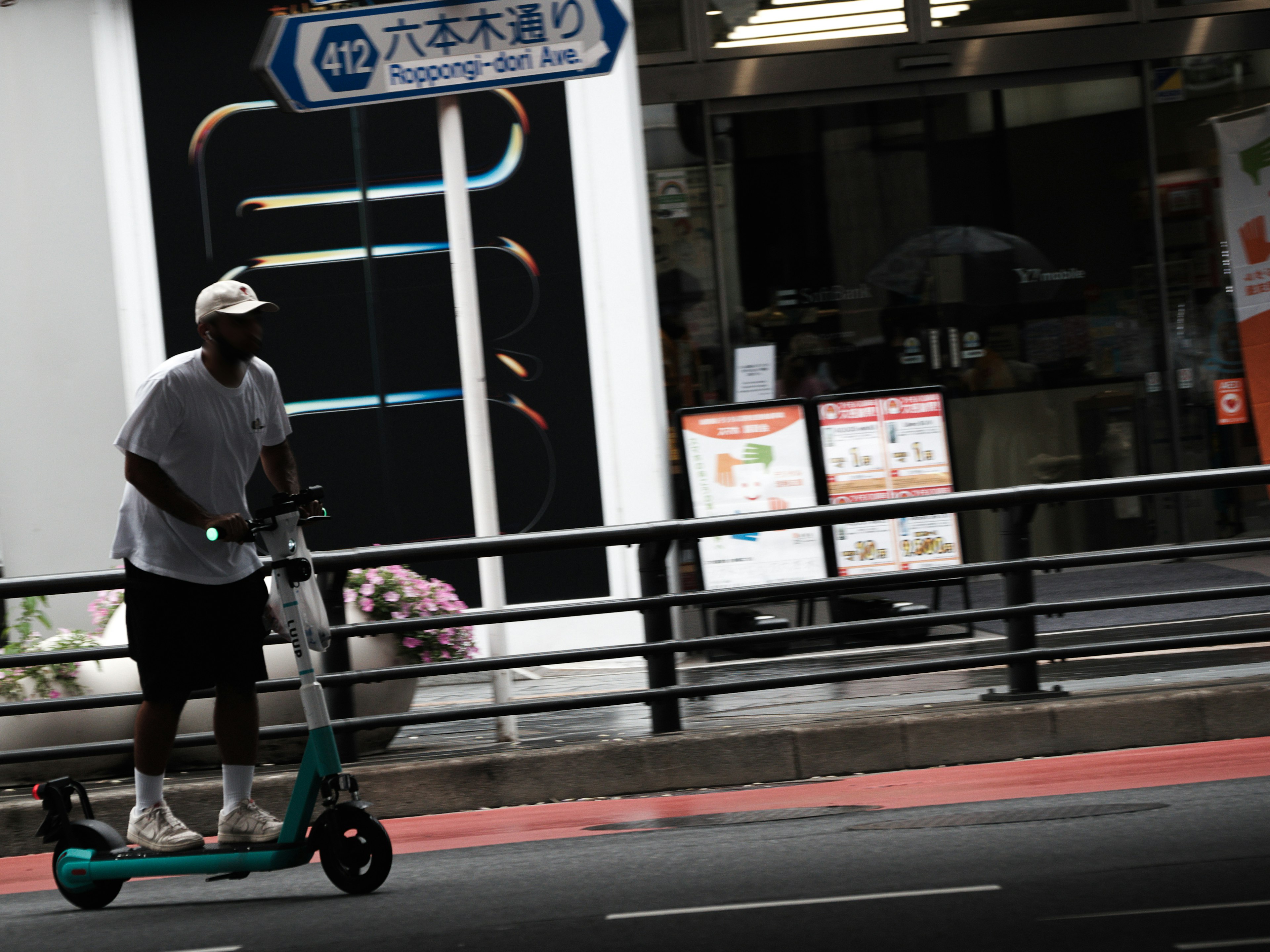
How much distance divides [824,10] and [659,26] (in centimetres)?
129

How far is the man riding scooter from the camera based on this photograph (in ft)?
14.6

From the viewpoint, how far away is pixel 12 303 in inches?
367

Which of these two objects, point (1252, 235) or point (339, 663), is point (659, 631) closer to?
point (339, 663)

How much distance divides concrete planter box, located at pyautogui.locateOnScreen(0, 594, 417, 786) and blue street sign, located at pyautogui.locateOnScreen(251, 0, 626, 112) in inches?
88.6

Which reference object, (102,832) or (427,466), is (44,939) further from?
(427,466)

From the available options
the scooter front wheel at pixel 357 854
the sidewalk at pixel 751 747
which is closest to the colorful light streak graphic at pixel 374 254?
the sidewalk at pixel 751 747

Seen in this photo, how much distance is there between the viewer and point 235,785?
15.0 feet

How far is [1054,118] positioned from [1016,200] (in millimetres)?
687

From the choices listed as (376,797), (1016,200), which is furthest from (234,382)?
(1016,200)

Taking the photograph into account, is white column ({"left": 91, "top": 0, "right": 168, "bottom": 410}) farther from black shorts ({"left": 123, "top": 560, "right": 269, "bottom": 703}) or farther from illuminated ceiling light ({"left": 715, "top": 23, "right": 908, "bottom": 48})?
black shorts ({"left": 123, "top": 560, "right": 269, "bottom": 703})

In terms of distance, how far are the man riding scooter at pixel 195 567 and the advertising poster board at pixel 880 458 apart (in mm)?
5169

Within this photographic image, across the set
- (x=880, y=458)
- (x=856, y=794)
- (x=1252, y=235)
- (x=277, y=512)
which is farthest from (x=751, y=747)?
(x=1252, y=235)

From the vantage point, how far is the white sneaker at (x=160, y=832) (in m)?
4.49

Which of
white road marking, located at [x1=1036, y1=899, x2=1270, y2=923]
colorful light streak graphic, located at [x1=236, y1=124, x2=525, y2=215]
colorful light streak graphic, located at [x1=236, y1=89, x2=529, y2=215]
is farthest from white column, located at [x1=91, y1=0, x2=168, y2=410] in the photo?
white road marking, located at [x1=1036, y1=899, x2=1270, y2=923]
